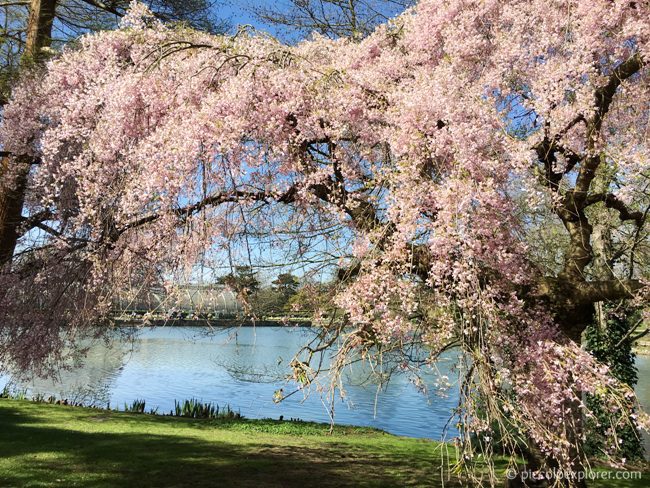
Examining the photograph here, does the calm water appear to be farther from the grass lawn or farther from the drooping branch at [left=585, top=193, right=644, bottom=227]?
the drooping branch at [left=585, top=193, right=644, bottom=227]

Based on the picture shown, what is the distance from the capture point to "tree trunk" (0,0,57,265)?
9.34 m

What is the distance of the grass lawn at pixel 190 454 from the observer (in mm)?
8055

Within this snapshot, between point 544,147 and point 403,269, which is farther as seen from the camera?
point 544,147

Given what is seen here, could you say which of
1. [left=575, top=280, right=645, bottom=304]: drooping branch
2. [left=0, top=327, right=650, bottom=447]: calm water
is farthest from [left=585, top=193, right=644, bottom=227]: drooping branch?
[left=0, top=327, right=650, bottom=447]: calm water

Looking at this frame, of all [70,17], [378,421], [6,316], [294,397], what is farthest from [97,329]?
[294,397]

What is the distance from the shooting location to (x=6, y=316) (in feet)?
29.5

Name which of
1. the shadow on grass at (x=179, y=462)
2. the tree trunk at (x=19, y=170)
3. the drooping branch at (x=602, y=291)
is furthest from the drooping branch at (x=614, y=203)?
the tree trunk at (x=19, y=170)

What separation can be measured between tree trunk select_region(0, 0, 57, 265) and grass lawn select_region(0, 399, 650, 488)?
3.60 m

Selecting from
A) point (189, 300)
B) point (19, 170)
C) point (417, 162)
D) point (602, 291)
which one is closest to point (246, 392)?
point (19, 170)

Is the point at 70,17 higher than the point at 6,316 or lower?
higher

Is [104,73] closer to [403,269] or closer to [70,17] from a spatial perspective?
[403,269]

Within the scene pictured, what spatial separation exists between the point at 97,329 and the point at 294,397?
→ 12.5 m

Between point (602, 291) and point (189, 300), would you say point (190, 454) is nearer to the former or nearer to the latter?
point (189, 300)

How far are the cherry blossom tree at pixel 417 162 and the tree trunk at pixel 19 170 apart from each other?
173 centimetres
